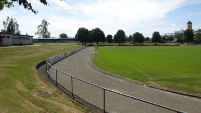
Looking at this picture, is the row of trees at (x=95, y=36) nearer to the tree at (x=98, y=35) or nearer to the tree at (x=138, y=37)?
the tree at (x=98, y=35)

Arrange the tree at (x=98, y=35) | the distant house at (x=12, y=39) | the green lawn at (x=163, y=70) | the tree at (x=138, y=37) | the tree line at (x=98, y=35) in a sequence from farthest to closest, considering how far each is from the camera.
A: the tree at (x=138, y=37) < the tree at (x=98, y=35) < the tree line at (x=98, y=35) < the distant house at (x=12, y=39) < the green lawn at (x=163, y=70)

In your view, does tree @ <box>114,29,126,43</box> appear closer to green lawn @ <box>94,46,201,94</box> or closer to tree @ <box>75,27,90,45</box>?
tree @ <box>75,27,90,45</box>

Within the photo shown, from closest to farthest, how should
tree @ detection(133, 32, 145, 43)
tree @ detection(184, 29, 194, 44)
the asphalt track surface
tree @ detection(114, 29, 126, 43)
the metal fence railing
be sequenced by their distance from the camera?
the metal fence railing
the asphalt track surface
tree @ detection(184, 29, 194, 44)
tree @ detection(114, 29, 126, 43)
tree @ detection(133, 32, 145, 43)

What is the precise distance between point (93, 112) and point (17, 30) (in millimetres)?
140901

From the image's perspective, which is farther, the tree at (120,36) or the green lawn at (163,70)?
the tree at (120,36)

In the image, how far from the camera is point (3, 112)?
9961mm

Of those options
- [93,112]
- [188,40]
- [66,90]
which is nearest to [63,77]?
[66,90]

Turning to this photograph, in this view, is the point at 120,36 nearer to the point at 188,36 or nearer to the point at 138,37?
the point at 138,37

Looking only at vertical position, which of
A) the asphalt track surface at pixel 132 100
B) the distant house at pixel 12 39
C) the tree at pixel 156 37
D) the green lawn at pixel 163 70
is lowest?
the asphalt track surface at pixel 132 100

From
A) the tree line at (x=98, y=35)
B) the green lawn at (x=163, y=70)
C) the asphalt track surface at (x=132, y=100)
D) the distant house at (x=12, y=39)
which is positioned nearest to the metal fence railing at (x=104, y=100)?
the asphalt track surface at (x=132, y=100)

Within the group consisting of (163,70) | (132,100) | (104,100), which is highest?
(104,100)

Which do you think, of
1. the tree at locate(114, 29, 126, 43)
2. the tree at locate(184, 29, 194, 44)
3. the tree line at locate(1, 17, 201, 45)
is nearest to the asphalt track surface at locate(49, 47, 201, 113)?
the tree line at locate(1, 17, 201, 45)

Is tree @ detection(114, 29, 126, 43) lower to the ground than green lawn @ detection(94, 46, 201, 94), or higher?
higher

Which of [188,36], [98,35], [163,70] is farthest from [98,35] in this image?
[163,70]
